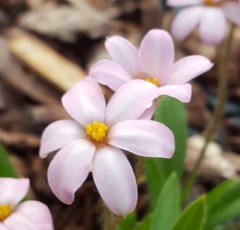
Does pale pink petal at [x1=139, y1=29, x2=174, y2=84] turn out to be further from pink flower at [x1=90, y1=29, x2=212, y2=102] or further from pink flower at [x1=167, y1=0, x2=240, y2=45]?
pink flower at [x1=167, y1=0, x2=240, y2=45]

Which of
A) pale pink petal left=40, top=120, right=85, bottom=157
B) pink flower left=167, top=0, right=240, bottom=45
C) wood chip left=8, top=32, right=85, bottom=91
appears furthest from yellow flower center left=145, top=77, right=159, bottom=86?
wood chip left=8, top=32, right=85, bottom=91

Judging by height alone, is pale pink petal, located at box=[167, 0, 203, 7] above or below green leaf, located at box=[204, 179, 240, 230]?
above

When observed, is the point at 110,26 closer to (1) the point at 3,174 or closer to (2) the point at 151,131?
(1) the point at 3,174

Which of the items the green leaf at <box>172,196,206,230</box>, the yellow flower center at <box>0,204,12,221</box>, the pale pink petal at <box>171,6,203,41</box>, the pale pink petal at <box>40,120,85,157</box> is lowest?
the green leaf at <box>172,196,206,230</box>

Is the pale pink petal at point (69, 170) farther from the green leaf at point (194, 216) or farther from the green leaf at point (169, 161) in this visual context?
the green leaf at point (169, 161)

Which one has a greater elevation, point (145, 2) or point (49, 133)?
point (49, 133)

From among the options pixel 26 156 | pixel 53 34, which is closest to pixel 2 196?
pixel 26 156

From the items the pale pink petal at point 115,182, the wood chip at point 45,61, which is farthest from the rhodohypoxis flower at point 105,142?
the wood chip at point 45,61

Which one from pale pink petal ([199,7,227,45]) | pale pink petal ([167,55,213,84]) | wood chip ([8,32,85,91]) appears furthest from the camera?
wood chip ([8,32,85,91])
